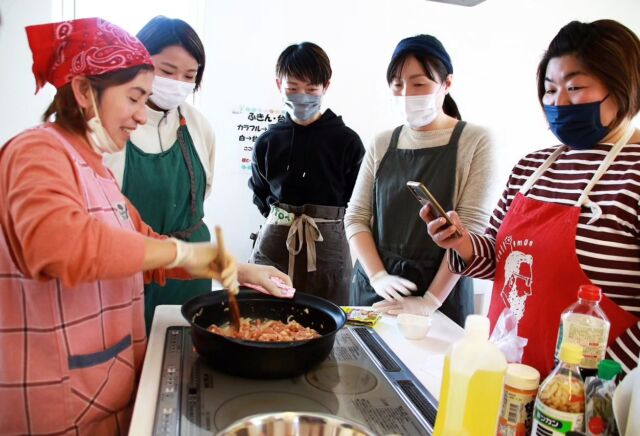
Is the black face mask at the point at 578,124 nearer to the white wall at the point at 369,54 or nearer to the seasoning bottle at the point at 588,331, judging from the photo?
the seasoning bottle at the point at 588,331

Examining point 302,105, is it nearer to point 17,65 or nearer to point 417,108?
point 417,108

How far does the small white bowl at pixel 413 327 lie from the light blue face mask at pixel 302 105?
1.29 metres

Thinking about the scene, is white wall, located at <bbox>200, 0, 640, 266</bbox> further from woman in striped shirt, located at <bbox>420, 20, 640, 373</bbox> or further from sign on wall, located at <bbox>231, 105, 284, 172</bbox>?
woman in striped shirt, located at <bbox>420, 20, 640, 373</bbox>

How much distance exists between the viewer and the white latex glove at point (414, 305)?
1.65 m

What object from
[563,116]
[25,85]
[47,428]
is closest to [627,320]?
[563,116]

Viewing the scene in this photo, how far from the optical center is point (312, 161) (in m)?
2.42

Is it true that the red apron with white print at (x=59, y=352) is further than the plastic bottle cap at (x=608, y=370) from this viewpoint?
Yes

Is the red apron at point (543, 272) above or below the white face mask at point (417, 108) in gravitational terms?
below

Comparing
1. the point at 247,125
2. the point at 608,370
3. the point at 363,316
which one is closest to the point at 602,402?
the point at 608,370

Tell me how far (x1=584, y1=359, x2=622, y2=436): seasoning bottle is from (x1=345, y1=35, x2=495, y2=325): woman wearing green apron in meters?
0.98

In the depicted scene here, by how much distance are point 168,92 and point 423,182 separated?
98 cm

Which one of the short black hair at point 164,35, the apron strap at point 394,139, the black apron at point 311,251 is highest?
the short black hair at point 164,35

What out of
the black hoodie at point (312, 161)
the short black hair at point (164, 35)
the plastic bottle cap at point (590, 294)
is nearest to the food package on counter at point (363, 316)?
the plastic bottle cap at point (590, 294)

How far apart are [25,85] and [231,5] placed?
4.16ft
